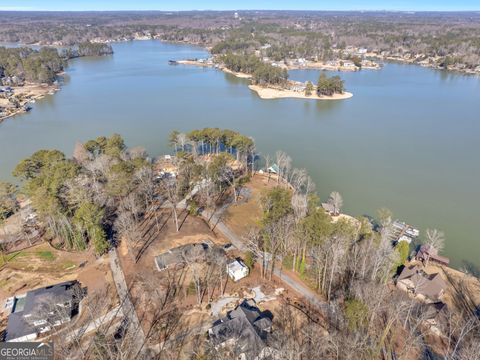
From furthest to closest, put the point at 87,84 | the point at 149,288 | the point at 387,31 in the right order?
the point at 387,31, the point at 87,84, the point at 149,288

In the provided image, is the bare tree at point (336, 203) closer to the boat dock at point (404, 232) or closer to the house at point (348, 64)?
the boat dock at point (404, 232)

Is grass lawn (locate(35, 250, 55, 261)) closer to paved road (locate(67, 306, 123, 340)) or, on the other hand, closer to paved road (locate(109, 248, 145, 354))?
paved road (locate(109, 248, 145, 354))

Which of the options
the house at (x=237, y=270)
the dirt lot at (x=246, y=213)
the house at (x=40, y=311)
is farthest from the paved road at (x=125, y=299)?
the dirt lot at (x=246, y=213)

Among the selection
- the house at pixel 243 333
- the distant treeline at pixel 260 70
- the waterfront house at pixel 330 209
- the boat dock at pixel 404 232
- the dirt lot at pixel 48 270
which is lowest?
the boat dock at pixel 404 232

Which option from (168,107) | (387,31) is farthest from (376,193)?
(387,31)

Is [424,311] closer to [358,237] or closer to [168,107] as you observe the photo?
[358,237]

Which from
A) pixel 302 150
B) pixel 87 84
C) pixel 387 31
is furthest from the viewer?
pixel 387 31

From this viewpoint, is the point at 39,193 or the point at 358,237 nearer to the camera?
the point at 358,237
